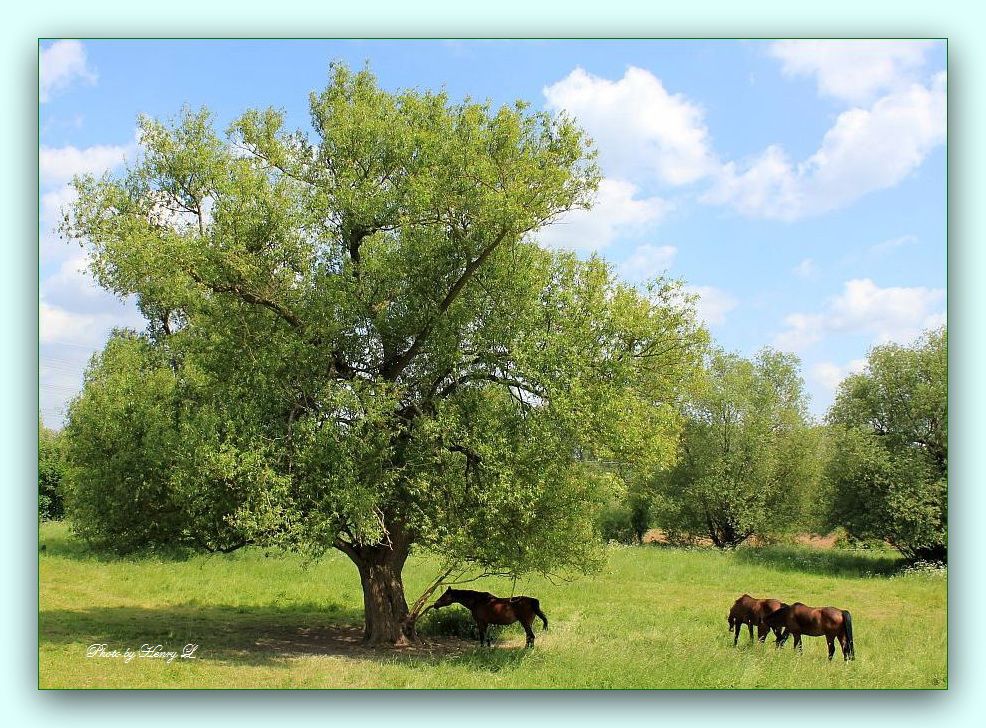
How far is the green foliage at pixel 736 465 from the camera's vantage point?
34.0 metres

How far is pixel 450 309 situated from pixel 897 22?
8.18m

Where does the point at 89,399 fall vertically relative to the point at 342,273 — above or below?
below

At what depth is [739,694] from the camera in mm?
10625

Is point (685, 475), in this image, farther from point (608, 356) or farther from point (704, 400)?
point (608, 356)

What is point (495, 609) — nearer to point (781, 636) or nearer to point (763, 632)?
point (763, 632)

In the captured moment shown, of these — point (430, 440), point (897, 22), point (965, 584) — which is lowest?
point (965, 584)

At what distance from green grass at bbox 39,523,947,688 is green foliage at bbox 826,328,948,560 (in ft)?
5.49

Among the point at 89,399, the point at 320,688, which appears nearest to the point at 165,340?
the point at 89,399

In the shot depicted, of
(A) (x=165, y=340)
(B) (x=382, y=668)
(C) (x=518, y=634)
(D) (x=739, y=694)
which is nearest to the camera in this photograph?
(D) (x=739, y=694)


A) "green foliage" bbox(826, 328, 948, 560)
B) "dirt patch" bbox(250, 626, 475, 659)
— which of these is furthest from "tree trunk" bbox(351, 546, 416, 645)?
"green foliage" bbox(826, 328, 948, 560)

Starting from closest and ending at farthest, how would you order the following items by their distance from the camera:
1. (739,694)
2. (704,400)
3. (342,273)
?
(739,694), (342,273), (704,400)

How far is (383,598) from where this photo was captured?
49.0 feet

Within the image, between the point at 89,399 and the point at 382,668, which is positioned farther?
the point at 89,399

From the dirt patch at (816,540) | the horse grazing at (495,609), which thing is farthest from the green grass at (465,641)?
the dirt patch at (816,540)
